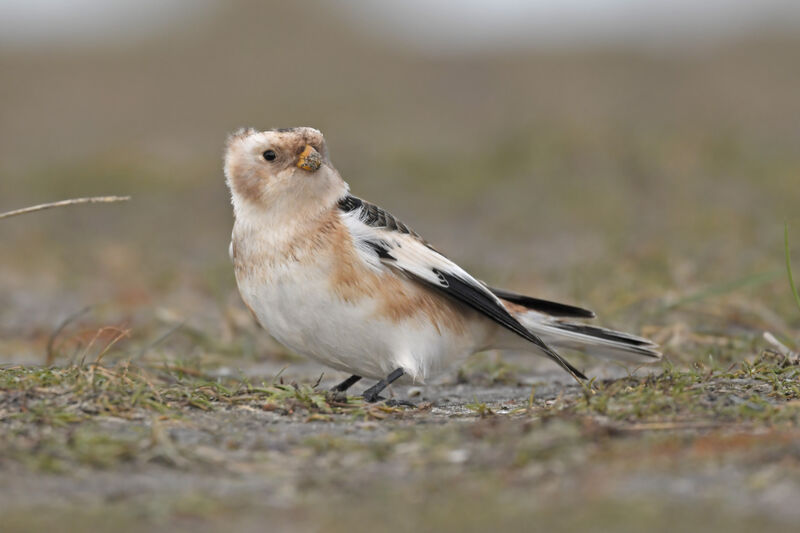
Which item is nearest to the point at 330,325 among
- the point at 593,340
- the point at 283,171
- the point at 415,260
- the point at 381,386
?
the point at 381,386

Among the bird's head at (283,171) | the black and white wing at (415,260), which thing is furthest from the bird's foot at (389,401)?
the bird's head at (283,171)

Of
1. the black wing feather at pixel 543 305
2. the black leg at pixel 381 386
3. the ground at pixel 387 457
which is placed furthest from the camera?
the black wing feather at pixel 543 305

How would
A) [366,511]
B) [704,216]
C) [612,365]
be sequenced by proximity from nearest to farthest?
[366,511], [612,365], [704,216]

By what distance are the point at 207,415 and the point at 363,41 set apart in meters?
24.1

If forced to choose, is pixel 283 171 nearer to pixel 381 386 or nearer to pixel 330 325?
pixel 330 325

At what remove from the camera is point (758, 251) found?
10.2 metres

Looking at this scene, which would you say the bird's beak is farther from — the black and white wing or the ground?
the ground

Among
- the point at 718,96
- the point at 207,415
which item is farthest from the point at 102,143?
the point at 207,415

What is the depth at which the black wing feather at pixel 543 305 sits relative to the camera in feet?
19.5

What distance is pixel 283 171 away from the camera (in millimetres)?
5395

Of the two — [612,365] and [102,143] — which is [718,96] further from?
[612,365]

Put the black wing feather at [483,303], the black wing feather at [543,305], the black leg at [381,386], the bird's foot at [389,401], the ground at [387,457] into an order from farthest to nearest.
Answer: the black wing feather at [543,305], the black wing feather at [483,303], the black leg at [381,386], the bird's foot at [389,401], the ground at [387,457]

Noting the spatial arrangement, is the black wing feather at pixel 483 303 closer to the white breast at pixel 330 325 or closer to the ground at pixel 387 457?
the white breast at pixel 330 325

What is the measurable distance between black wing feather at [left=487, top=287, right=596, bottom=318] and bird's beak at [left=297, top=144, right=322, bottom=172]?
4.17ft
